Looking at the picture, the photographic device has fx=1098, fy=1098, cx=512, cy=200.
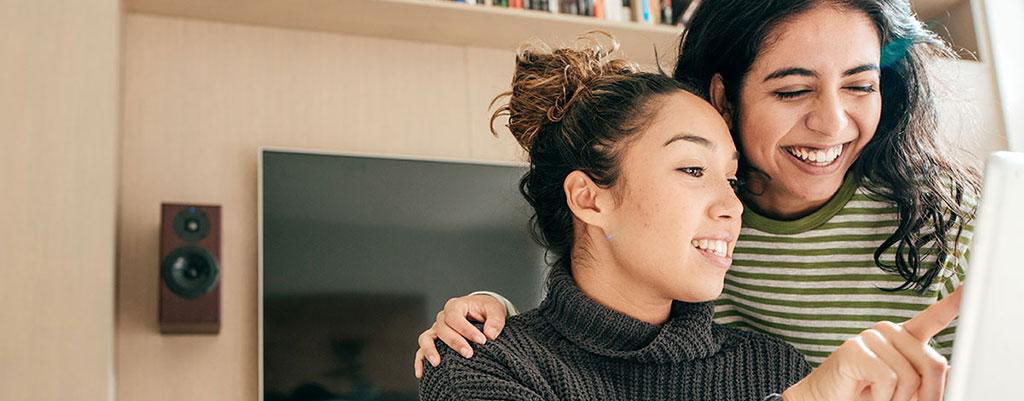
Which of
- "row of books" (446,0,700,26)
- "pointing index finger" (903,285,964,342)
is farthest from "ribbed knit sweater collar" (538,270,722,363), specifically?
"row of books" (446,0,700,26)

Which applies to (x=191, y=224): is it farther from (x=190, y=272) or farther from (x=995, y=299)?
(x=995, y=299)

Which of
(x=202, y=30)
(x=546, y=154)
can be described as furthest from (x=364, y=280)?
(x=546, y=154)

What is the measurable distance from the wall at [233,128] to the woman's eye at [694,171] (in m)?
1.62

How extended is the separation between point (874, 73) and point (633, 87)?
36 centimetres

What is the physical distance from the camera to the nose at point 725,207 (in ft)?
4.73

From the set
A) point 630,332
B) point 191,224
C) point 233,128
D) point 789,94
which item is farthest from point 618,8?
point 630,332

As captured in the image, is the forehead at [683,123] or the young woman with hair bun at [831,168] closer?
the forehead at [683,123]

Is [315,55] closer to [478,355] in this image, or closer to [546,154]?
[546,154]

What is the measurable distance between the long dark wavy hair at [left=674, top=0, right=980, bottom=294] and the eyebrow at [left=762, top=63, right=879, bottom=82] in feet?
0.17

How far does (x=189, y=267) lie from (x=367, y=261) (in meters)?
0.49

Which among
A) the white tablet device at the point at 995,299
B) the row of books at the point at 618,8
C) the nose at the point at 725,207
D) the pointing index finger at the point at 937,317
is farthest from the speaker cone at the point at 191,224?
the white tablet device at the point at 995,299

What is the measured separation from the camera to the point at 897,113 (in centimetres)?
170

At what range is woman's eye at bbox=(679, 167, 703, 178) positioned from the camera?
4.86 feet

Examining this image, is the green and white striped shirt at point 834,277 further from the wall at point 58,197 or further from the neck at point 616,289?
the wall at point 58,197
